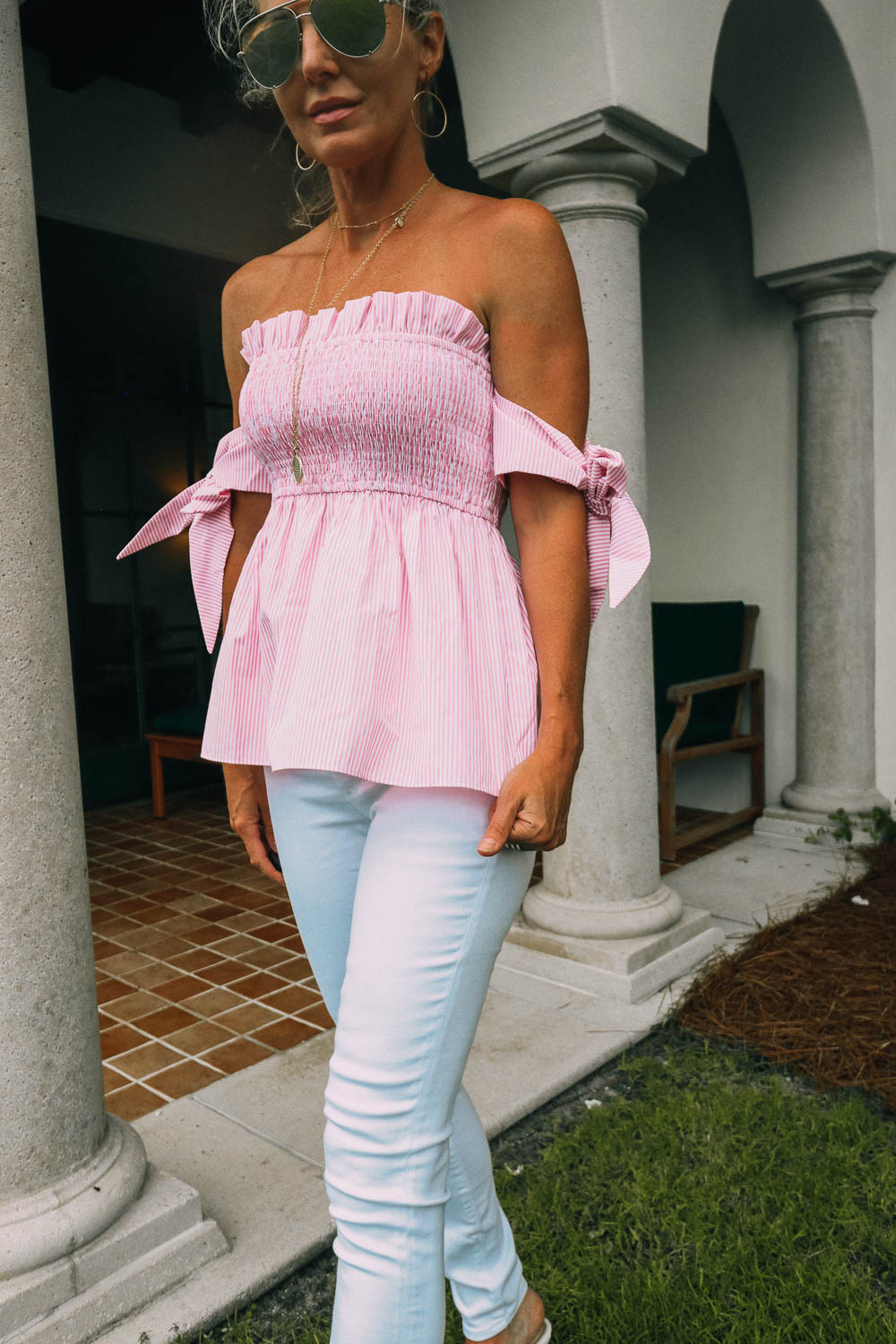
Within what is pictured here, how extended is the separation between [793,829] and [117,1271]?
384 cm

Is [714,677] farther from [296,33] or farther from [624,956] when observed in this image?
[296,33]

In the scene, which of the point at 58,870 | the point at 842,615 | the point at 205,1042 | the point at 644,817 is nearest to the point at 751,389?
the point at 842,615

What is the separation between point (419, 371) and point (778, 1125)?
2.09 m

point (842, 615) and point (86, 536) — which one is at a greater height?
point (86, 536)

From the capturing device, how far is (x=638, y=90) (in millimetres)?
3088

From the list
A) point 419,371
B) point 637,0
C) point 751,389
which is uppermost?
point 637,0

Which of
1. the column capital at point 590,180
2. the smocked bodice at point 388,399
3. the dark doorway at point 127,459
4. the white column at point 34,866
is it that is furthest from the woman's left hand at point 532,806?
the dark doorway at point 127,459

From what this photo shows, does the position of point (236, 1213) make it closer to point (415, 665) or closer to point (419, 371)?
point (415, 665)

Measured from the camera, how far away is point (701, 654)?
5.41 m

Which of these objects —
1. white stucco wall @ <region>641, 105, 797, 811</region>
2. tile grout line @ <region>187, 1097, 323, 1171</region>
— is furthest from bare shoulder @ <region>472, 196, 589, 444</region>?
white stucco wall @ <region>641, 105, 797, 811</region>

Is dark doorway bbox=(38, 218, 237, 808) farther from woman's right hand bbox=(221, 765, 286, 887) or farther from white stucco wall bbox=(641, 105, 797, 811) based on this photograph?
woman's right hand bbox=(221, 765, 286, 887)

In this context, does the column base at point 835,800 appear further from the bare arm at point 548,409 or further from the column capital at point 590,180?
the bare arm at point 548,409

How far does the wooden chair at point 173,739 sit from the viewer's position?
5746 millimetres

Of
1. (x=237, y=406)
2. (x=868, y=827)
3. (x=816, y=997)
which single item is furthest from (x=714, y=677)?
(x=237, y=406)
